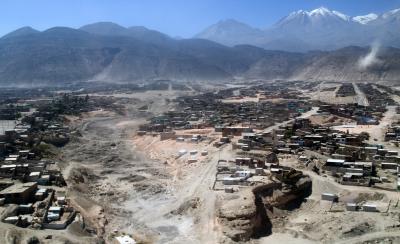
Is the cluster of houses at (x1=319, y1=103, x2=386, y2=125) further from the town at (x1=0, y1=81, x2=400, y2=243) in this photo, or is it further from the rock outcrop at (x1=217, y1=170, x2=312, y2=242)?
the rock outcrop at (x1=217, y1=170, x2=312, y2=242)

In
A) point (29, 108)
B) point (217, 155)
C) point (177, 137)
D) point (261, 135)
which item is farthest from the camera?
point (29, 108)

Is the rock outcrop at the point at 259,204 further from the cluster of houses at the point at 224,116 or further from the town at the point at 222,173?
the cluster of houses at the point at 224,116

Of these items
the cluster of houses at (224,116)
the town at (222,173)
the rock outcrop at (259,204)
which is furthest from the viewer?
the cluster of houses at (224,116)

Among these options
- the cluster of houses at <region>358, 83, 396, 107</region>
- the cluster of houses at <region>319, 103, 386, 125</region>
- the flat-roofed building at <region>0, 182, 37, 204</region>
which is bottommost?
the flat-roofed building at <region>0, 182, 37, 204</region>

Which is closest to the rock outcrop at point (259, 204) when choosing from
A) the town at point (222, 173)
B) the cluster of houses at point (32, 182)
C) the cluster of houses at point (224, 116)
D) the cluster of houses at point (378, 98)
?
the town at point (222, 173)

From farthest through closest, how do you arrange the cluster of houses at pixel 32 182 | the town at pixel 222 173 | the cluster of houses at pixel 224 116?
the cluster of houses at pixel 224 116
the town at pixel 222 173
the cluster of houses at pixel 32 182

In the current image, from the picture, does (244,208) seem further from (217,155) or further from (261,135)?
(261,135)

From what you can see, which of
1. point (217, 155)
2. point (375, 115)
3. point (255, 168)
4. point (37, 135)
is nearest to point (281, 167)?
point (255, 168)

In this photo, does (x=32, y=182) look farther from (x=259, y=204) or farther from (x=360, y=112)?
(x=360, y=112)

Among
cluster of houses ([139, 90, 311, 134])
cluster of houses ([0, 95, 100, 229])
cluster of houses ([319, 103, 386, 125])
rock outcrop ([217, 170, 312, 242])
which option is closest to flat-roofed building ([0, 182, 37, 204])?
cluster of houses ([0, 95, 100, 229])

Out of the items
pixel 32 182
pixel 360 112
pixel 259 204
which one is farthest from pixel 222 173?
pixel 360 112

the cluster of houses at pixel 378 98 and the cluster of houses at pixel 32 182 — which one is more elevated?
the cluster of houses at pixel 378 98
